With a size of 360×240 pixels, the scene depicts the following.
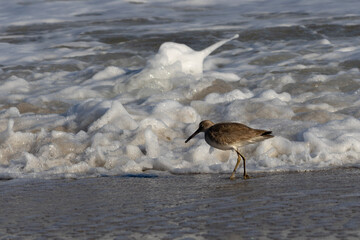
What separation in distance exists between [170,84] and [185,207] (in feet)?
17.6

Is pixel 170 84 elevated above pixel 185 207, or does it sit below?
below

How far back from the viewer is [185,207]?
175 inches

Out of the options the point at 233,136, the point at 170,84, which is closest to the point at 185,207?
the point at 233,136

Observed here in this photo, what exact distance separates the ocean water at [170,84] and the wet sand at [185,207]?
47cm

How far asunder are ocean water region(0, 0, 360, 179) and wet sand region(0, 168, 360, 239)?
47 cm

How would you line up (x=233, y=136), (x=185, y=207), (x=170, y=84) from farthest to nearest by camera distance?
1. (x=170, y=84)
2. (x=233, y=136)
3. (x=185, y=207)

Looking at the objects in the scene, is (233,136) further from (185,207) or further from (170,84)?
(170,84)

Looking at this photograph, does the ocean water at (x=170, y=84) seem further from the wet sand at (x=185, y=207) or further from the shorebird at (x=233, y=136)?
the wet sand at (x=185, y=207)

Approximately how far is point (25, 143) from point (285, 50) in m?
6.71

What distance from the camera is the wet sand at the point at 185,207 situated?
3.78m

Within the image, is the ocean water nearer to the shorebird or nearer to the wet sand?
the shorebird

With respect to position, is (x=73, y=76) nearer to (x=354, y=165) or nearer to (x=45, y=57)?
(x=45, y=57)

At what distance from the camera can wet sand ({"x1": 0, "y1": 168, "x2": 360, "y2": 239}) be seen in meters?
3.78

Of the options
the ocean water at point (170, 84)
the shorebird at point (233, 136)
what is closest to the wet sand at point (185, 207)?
the shorebird at point (233, 136)
